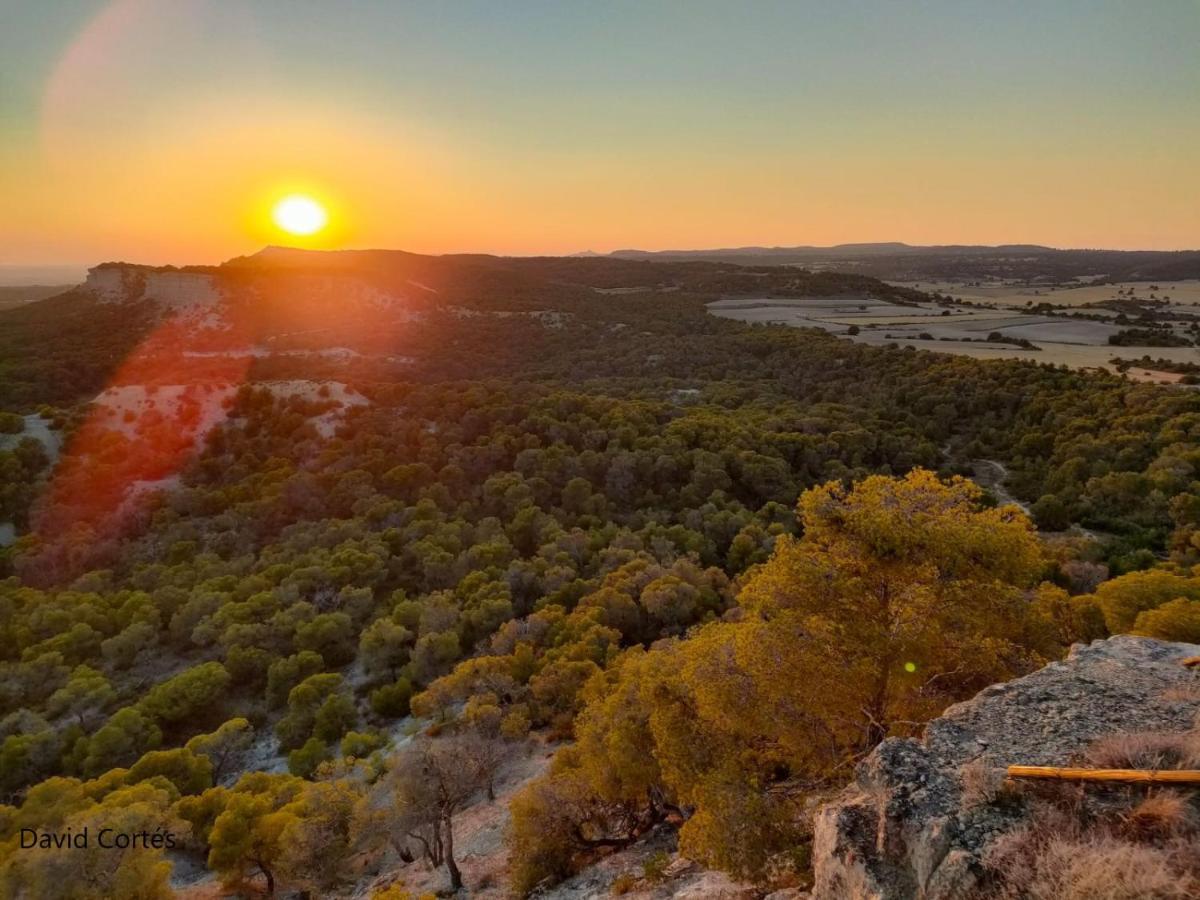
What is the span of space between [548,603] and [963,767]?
68.6 feet

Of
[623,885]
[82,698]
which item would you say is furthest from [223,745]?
[623,885]

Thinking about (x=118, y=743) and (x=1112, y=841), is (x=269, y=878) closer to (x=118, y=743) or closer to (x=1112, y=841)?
(x=118, y=743)

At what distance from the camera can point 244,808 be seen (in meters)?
15.5

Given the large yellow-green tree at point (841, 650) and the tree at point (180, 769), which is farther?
the tree at point (180, 769)

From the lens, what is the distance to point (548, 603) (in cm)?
2609

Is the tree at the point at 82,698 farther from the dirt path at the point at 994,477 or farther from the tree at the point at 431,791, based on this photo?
the dirt path at the point at 994,477

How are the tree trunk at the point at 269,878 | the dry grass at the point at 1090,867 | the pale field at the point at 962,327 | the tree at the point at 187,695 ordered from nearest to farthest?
1. the dry grass at the point at 1090,867
2. the tree trunk at the point at 269,878
3. the tree at the point at 187,695
4. the pale field at the point at 962,327

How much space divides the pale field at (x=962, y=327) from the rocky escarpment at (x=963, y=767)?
49208 mm

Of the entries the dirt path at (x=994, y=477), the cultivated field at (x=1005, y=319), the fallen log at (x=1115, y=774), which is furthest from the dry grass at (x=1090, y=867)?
the cultivated field at (x=1005, y=319)

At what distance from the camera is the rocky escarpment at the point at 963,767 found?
5.66 metres

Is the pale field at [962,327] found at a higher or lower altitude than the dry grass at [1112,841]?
higher

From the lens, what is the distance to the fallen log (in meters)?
5.22

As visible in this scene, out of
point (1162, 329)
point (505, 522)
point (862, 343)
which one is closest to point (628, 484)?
→ point (505, 522)

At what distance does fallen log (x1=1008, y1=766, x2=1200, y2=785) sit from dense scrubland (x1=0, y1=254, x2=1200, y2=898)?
2.87 m
